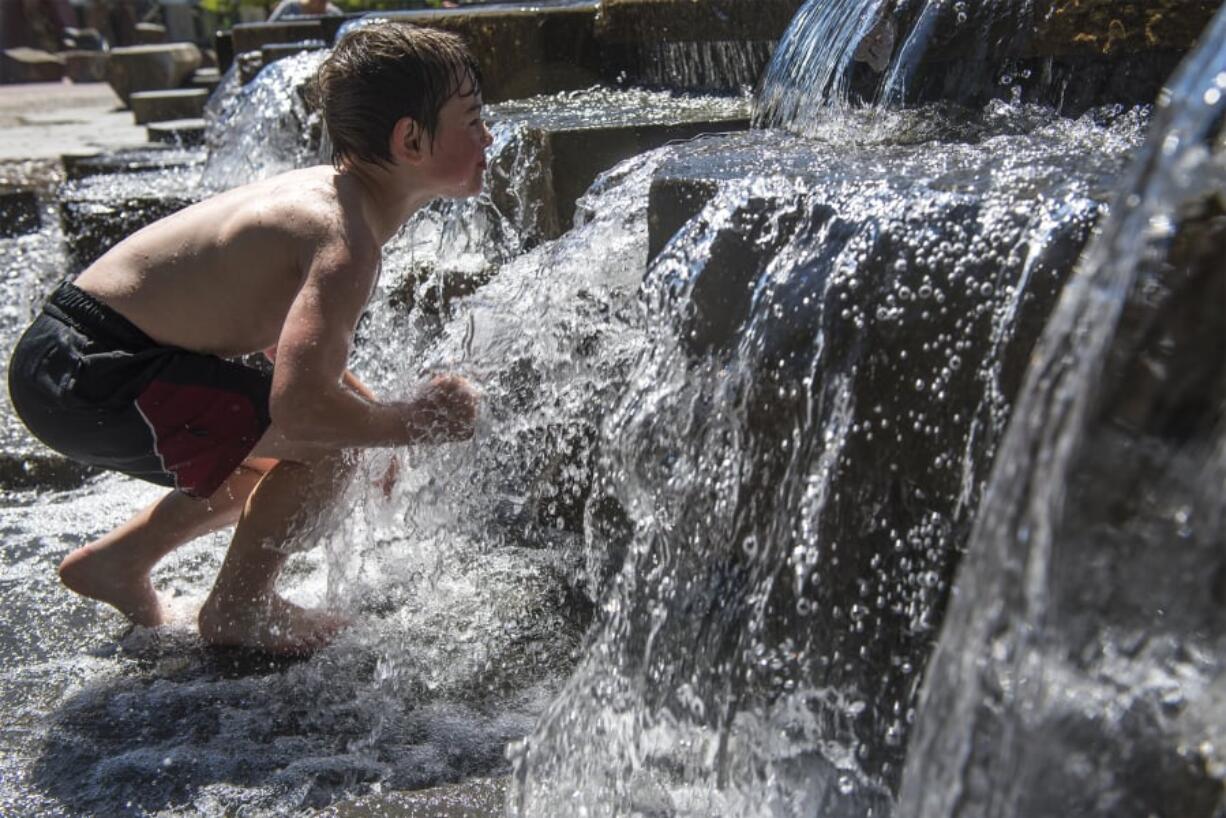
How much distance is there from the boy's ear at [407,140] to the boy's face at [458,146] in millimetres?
20

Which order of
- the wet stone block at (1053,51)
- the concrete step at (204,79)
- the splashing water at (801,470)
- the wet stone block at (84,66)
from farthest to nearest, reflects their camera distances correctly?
1. the wet stone block at (84,66)
2. the concrete step at (204,79)
3. the wet stone block at (1053,51)
4. the splashing water at (801,470)

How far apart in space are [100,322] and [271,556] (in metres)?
0.58

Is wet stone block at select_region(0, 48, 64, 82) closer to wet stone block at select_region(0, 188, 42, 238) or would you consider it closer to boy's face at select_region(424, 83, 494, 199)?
wet stone block at select_region(0, 188, 42, 238)

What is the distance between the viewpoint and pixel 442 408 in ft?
8.57

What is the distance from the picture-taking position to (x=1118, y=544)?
157 cm

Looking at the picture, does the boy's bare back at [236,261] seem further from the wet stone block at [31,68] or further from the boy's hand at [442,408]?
the wet stone block at [31,68]

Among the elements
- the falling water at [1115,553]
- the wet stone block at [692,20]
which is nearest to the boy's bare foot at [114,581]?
the falling water at [1115,553]

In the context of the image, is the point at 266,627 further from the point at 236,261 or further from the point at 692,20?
the point at 692,20

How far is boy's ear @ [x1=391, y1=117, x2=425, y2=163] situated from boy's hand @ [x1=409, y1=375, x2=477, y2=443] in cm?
43

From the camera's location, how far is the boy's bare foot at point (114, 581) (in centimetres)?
290

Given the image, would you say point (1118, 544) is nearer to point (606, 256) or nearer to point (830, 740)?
point (830, 740)

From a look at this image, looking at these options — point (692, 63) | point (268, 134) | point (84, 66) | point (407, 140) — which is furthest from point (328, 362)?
point (84, 66)

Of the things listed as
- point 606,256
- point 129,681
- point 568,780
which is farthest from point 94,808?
point 606,256

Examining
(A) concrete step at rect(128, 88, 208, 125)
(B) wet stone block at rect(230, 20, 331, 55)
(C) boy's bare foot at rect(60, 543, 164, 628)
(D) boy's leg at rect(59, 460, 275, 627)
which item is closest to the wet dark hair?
(D) boy's leg at rect(59, 460, 275, 627)
